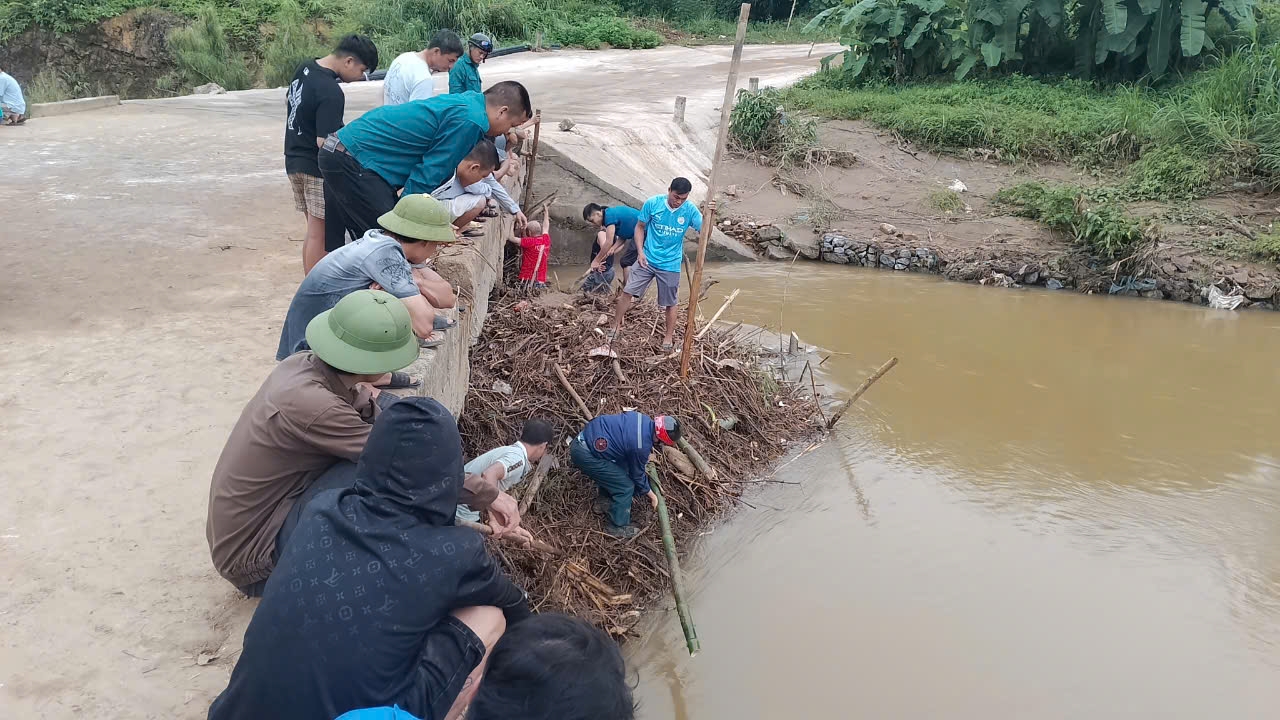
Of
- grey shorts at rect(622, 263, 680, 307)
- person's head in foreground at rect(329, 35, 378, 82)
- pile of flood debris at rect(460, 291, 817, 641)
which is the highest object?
person's head in foreground at rect(329, 35, 378, 82)

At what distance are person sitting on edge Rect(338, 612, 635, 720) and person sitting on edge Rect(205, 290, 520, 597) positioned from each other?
3.92 ft

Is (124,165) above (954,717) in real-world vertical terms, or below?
above

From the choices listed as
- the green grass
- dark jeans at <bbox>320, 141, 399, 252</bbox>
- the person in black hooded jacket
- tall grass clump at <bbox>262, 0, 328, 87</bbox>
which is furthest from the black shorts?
tall grass clump at <bbox>262, 0, 328, 87</bbox>

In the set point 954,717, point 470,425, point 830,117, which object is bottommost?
point 954,717

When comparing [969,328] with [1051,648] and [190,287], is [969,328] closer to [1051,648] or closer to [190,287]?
[1051,648]

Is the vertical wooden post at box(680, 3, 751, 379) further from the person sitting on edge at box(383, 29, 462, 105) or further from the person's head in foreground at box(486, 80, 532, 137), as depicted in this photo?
the person sitting on edge at box(383, 29, 462, 105)

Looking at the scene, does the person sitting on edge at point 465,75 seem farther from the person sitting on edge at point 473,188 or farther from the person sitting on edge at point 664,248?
the person sitting on edge at point 664,248

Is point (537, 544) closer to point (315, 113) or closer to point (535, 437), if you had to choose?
point (535, 437)

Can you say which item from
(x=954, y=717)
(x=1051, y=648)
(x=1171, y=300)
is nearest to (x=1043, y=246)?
(x=1171, y=300)

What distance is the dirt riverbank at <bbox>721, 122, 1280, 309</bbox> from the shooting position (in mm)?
10555

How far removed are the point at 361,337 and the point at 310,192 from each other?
292 cm

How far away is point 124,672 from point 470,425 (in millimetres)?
2449

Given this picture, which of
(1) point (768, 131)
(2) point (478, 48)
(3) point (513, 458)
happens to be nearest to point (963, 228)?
(1) point (768, 131)

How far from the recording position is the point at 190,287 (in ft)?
20.0
